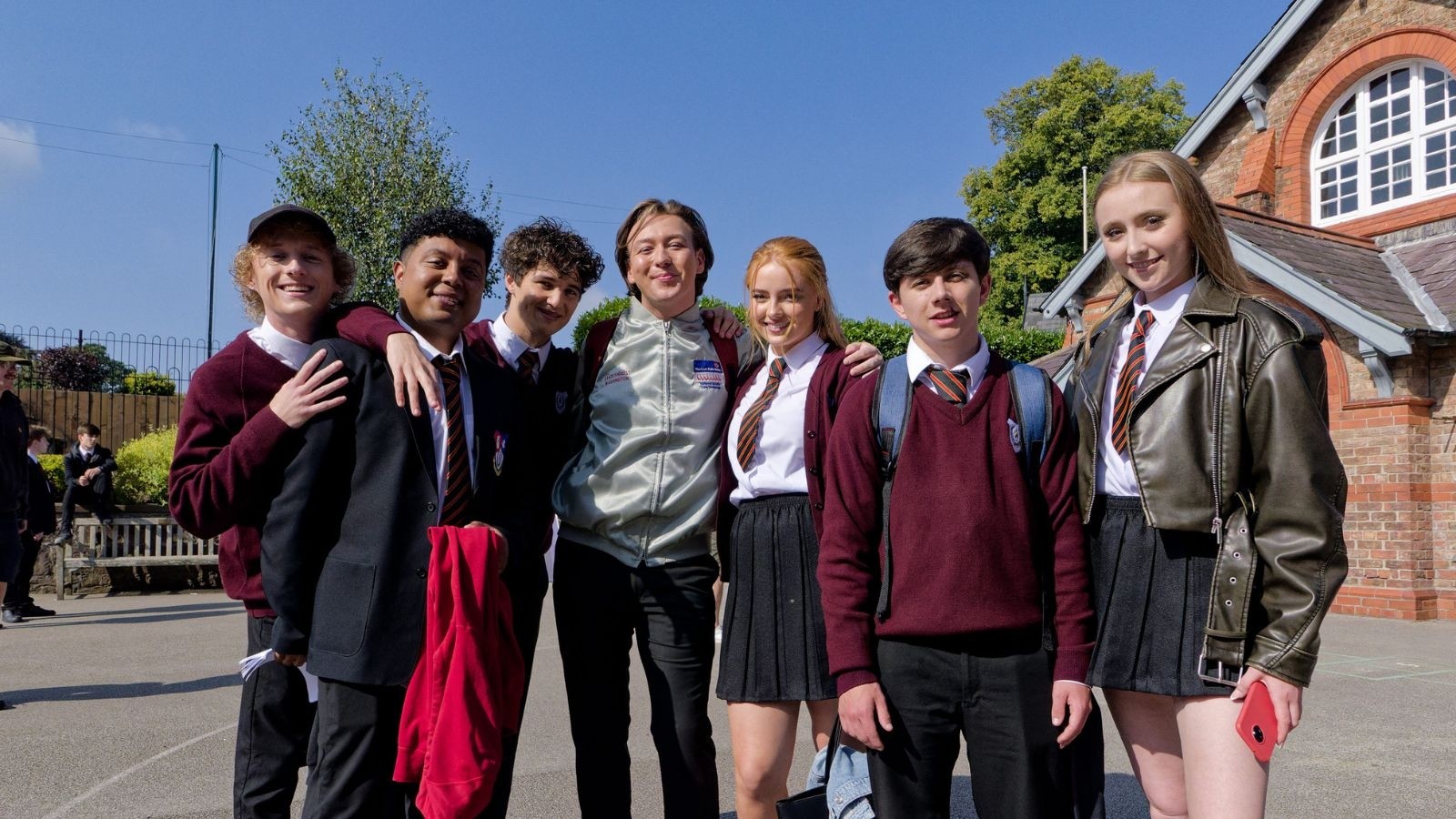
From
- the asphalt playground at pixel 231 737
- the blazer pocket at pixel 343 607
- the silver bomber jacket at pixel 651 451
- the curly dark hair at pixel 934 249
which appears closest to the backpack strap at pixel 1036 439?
the curly dark hair at pixel 934 249

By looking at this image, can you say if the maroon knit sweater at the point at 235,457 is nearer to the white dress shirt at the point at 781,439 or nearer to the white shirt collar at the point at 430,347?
the white shirt collar at the point at 430,347

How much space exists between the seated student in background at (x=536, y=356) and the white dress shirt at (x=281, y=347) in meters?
0.17

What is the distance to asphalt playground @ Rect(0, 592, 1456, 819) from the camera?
4.47m

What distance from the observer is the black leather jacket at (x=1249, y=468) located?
2.14 m

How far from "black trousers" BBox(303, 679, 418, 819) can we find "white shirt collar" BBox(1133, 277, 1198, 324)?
2217 mm

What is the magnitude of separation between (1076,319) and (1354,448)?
5.54 metres

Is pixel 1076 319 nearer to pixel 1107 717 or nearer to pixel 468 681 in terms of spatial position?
pixel 1107 717

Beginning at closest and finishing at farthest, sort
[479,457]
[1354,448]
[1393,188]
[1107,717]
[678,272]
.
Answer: [479,457]
[678,272]
[1107,717]
[1354,448]
[1393,188]

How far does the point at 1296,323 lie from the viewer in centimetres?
225

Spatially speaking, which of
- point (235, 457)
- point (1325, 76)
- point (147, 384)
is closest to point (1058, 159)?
point (1325, 76)

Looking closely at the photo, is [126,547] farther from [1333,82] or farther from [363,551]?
[1333,82]

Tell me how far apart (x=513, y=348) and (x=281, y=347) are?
0.90m

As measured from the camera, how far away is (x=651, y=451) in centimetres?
326

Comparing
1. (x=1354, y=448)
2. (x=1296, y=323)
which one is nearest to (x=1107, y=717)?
(x=1296, y=323)
